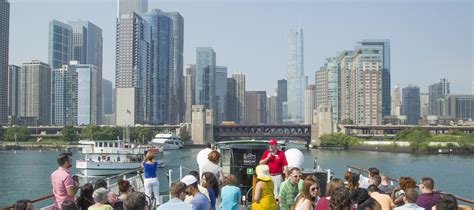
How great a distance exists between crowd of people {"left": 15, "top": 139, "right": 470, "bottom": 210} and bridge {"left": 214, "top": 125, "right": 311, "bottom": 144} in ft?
545

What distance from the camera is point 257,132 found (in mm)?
187750

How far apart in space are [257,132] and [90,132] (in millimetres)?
51617

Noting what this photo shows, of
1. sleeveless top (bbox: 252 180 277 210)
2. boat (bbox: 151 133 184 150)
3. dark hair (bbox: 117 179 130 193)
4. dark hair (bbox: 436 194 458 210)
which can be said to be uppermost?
dark hair (bbox: 436 194 458 210)

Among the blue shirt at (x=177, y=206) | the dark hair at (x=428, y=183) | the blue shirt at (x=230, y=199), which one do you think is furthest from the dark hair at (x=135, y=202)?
the dark hair at (x=428, y=183)

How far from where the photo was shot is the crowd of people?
7.63 m

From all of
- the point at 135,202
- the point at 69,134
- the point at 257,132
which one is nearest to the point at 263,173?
the point at 135,202

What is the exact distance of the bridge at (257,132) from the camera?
589 ft

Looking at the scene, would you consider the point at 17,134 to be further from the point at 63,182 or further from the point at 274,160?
the point at 63,182

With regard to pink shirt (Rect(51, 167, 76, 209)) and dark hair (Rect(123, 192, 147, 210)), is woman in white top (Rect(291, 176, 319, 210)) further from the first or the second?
pink shirt (Rect(51, 167, 76, 209))

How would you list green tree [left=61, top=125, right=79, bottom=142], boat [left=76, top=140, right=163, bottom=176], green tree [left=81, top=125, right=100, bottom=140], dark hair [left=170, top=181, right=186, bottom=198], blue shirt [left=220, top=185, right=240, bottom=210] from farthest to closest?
1. green tree [left=61, top=125, right=79, bottom=142]
2. green tree [left=81, top=125, right=100, bottom=140]
3. boat [left=76, top=140, right=163, bottom=176]
4. blue shirt [left=220, top=185, right=240, bottom=210]
5. dark hair [left=170, top=181, right=186, bottom=198]

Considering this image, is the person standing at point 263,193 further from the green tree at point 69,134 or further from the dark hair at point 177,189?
the green tree at point 69,134

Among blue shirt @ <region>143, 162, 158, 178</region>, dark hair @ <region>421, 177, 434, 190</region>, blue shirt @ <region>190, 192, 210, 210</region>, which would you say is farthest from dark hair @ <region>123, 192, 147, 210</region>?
blue shirt @ <region>143, 162, 158, 178</region>

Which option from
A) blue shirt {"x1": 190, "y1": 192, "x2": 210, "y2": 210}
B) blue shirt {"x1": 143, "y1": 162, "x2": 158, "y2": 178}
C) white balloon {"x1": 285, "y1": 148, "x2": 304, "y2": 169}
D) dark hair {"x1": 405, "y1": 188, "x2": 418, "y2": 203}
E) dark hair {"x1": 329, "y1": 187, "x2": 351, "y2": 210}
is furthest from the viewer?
white balloon {"x1": 285, "y1": 148, "x2": 304, "y2": 169}

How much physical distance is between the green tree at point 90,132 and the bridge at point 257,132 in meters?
39.3
